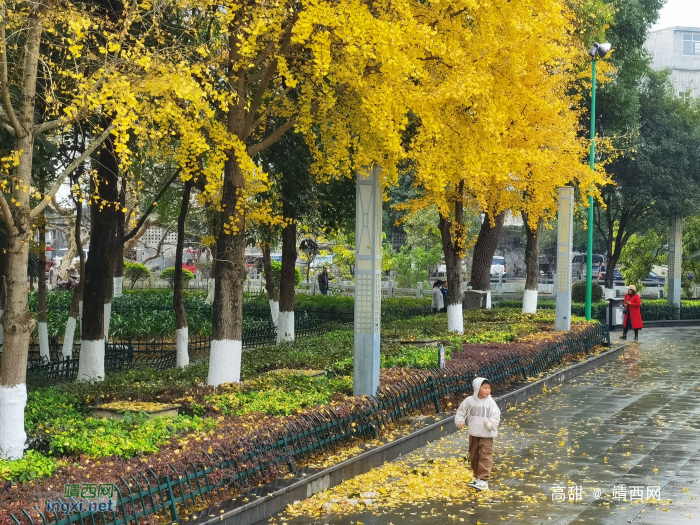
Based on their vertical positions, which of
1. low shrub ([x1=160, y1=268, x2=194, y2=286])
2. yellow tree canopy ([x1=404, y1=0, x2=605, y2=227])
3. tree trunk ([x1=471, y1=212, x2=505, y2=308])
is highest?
yellow tree canopy ([x1=404, y1=0, x2=605, y2=227])

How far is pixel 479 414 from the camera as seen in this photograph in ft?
31.1

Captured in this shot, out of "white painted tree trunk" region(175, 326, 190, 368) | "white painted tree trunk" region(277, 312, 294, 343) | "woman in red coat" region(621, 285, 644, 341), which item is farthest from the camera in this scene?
"woman in red coat" region(621, 285, 644, 341)

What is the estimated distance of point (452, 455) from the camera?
35.9 feet

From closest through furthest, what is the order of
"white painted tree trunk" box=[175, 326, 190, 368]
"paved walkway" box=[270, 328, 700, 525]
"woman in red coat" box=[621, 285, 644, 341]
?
"paved walkway" box=[270, 328, 700, 525]
"white painted tree trunk" box=[175, 326, 190, 368]
"woman in red coat" box=[621, 285, 644, 341]

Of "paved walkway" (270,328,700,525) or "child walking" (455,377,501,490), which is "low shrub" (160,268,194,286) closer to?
"paved walkway" (270,328,700,525)

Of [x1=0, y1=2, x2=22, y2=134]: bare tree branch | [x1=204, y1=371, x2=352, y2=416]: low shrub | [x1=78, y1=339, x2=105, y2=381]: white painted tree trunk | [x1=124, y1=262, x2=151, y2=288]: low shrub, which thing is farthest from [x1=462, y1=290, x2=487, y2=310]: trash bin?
[x1=0, y1=2, x2=22, y2=134]: bare tree branch

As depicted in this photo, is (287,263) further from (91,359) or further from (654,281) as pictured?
(654,281)

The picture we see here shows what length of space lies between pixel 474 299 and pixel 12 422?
814 inches

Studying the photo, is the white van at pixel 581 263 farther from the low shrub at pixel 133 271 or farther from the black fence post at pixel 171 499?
the black fence post at pixel 171 499

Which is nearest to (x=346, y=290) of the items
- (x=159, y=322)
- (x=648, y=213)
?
(x=648, y=213)

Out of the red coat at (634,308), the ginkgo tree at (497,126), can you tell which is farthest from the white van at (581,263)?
the ginkgo tree at (497,126)

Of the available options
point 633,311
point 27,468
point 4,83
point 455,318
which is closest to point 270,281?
point 455,318

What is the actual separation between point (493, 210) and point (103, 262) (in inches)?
442

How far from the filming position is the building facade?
7100cm
